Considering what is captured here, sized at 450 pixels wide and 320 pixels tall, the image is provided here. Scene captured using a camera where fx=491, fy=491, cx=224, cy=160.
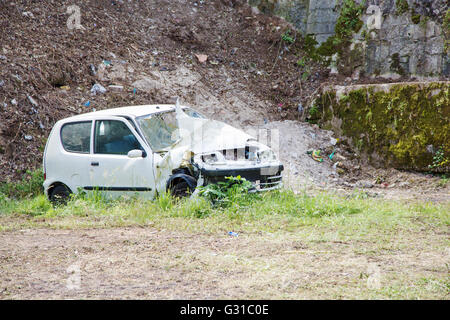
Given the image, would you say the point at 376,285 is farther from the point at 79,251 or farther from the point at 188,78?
the point at 188,78

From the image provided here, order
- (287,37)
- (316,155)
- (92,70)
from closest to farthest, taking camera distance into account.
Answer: (316,155) < (92,70) < (287,37)

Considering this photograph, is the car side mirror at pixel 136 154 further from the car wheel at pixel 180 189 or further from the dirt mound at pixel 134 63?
the dirt mound at pixel 134 63

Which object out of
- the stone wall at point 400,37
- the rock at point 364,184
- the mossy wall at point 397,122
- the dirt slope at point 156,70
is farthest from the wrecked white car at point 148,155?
the stone wall at point 400,37

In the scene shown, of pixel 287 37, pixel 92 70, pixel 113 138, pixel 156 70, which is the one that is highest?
pixel 287 37

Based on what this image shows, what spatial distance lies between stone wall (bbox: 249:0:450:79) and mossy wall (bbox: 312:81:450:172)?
5.24 feet

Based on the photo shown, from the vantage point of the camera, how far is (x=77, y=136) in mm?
7562

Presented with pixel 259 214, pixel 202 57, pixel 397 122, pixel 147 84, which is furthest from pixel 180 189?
pixel 202 57

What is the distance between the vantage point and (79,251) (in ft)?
16.4

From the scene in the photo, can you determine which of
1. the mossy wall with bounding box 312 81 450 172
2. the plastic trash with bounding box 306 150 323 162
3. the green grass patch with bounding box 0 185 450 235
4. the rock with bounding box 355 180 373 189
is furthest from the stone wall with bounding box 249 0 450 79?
the green grass patch with bounding box 0 185 450 235

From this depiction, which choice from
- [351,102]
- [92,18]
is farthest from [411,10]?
[92,18]

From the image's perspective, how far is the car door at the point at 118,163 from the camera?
6.92 meters

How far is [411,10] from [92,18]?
310 inches

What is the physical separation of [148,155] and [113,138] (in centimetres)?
74

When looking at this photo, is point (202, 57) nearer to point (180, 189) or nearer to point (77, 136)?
point (77, 136)
